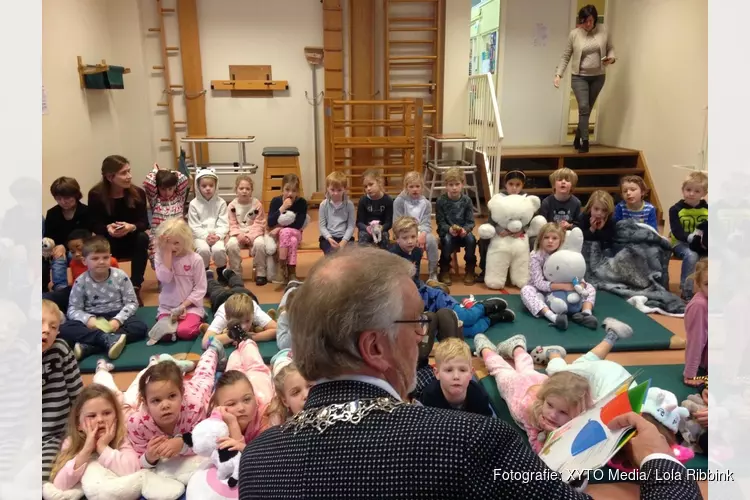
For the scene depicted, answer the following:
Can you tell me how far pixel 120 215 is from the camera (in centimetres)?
410

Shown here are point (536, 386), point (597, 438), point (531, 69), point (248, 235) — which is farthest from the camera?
point (531, 69)

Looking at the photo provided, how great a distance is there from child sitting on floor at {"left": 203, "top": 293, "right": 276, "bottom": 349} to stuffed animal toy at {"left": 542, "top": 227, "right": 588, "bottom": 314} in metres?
1.73

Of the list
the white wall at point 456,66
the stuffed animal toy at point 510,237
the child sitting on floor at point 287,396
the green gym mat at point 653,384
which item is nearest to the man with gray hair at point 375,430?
the child sitting on floor at point 287,396

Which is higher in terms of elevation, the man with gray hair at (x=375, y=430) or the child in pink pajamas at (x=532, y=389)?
the man with gray hair at (x=375, y=430)

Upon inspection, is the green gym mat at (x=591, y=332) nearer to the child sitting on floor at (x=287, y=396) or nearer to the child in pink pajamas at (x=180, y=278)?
the child sitting on floor at (x=287, y=396)

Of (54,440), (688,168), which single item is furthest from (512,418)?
(688,168)

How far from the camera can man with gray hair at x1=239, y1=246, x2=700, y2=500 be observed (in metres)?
0.83

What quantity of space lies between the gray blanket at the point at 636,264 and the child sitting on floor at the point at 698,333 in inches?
47.3

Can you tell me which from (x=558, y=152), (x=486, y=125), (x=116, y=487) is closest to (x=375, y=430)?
(x=116, y=487)

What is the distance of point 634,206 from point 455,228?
1.29 meters

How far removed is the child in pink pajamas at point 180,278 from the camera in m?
3.33

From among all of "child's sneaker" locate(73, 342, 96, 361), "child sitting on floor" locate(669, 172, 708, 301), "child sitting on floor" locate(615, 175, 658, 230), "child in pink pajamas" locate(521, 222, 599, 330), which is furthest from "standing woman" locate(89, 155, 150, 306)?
"child sitting on floor" locate(669, 172, 708, 301)

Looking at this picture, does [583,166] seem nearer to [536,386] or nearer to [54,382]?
[536,386]

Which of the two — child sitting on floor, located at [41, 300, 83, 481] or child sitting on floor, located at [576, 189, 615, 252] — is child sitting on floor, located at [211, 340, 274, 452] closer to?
child sitting on floor, located at [41, 300, 83, 481]
